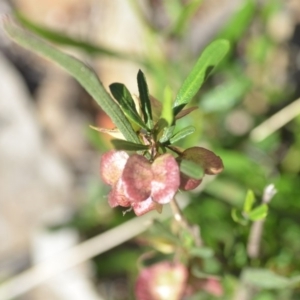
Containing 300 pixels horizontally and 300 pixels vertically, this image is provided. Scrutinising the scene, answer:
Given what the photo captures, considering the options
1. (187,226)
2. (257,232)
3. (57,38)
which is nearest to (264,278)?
(257,232)

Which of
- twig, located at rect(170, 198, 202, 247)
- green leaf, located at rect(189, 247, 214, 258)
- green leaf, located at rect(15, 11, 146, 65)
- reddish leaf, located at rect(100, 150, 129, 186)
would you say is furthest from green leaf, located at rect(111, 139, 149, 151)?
green leaf, located at rect(15, 11, 146, 65)

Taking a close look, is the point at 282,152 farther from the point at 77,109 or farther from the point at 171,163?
the point at 171,163

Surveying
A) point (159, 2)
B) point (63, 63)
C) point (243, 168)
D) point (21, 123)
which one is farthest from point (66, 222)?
point (63, 63)

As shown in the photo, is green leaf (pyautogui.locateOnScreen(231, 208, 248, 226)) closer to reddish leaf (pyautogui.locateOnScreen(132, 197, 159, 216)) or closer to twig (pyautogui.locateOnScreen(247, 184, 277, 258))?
twig (pyautogui.locateOnScreen(247, 184, 277, 258))

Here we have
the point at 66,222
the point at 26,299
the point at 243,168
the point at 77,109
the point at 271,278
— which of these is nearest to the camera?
the point at 271,278

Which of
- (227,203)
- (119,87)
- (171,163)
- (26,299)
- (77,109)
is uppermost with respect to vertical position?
(77,109)
